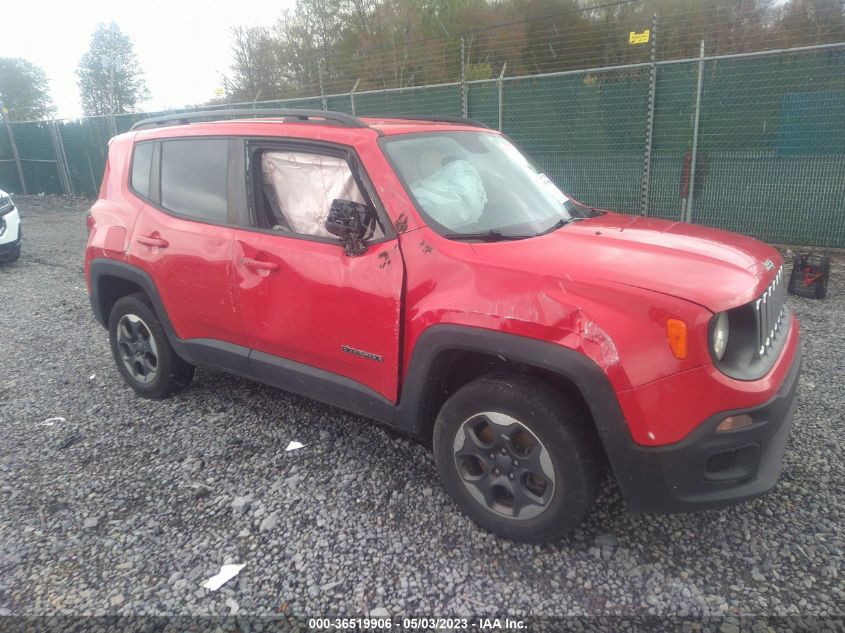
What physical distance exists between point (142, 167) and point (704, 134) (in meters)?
7.46

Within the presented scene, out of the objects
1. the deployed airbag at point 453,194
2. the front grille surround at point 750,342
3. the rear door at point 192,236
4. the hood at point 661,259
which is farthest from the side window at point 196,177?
the front grille surround at point 750,342

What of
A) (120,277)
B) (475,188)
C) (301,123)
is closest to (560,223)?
(475,188)

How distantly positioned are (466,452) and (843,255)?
292 inches

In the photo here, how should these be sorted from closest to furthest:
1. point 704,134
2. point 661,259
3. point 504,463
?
point 661,259 < point 504,463 < point 704,134

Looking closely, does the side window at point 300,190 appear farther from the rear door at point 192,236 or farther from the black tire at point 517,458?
the black tire at point 517,458

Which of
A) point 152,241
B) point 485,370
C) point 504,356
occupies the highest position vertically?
point 152,241

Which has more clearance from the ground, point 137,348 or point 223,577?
point 137,348

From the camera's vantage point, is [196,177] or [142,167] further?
[142,167]

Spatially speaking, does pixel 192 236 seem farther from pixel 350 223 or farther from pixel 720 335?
pixel 720 335

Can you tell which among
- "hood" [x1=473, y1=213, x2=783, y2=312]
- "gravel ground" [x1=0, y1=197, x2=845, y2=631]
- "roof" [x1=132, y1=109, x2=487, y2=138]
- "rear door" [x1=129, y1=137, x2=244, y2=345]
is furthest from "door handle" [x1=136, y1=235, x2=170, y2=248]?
"hood" [x1=473, y1=213, x2=783, y2=312]

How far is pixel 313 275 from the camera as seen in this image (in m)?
2.86

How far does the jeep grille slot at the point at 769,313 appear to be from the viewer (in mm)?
2307

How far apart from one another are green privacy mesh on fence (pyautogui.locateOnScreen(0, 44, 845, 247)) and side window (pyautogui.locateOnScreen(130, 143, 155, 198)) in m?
6.56

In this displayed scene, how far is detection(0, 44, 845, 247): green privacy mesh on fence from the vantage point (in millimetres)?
7473
